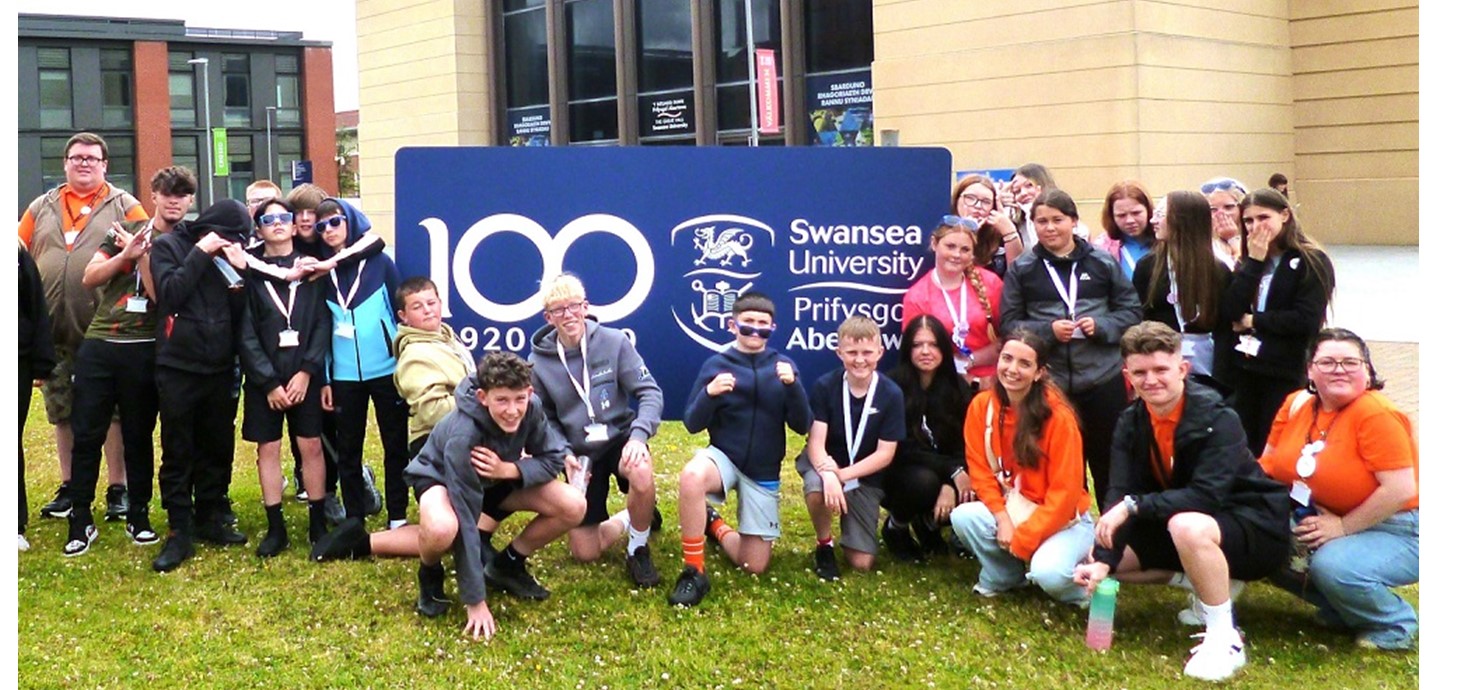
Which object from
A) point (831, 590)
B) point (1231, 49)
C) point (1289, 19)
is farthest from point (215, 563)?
point (1289, 19)

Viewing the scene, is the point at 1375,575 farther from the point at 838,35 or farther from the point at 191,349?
the point at 838,35

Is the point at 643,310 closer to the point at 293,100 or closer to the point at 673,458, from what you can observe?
the point at 673,458

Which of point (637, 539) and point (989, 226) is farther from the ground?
point (989, 226)

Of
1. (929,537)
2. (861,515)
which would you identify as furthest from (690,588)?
(929,537)

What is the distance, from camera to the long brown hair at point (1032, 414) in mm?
5844

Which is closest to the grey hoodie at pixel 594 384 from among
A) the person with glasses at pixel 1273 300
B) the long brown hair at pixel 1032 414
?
the long brown hair at pixel 1032 414

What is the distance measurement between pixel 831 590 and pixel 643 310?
78.6 inches

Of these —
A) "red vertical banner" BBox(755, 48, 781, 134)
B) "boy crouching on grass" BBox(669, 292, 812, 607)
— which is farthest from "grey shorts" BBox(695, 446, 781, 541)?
"red vertical banner" BBox(755, 48, 781, 134)

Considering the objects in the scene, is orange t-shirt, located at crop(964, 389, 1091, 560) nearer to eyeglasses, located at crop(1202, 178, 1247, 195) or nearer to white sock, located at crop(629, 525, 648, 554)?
white sock, located at crop(629, 525, 648, 554)

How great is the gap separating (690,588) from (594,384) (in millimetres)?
1063

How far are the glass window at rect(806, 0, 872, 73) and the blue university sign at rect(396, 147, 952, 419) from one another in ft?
70.5

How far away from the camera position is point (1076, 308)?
6.43 meters

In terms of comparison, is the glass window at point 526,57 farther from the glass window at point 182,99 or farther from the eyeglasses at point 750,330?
the glass window at point 182,99

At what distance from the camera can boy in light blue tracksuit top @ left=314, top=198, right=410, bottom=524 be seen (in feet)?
22.4
